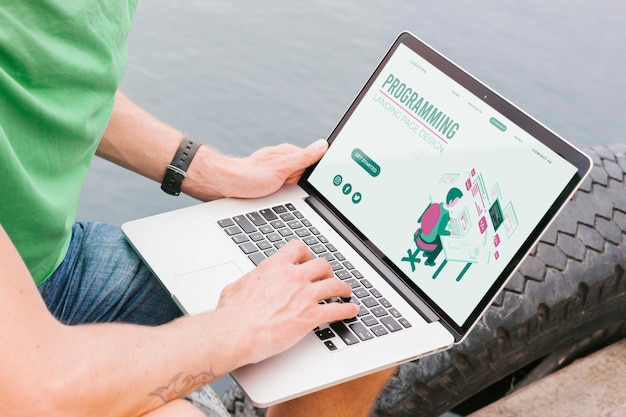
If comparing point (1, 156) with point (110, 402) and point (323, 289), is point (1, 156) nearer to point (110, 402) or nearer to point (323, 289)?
point (110, 402)

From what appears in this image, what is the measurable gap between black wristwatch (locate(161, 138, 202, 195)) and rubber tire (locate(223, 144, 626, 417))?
0.42 metres

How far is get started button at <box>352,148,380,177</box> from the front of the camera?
1304mm

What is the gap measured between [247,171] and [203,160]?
86mm

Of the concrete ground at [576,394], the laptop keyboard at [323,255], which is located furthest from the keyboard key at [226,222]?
the concrete ground at [576,394]

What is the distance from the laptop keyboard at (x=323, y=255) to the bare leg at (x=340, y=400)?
0.33ft

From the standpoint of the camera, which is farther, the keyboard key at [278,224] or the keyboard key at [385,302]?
the keyboard key at [278,224]

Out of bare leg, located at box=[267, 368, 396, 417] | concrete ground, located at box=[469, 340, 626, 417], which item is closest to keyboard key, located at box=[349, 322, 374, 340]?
bare leg, located at box=[267, 368, 396, 417]

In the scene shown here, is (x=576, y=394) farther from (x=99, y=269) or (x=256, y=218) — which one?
(x=99, y=269)

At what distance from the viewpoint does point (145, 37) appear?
248cm

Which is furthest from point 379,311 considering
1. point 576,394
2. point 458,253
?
point 576,394

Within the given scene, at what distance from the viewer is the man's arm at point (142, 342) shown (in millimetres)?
826

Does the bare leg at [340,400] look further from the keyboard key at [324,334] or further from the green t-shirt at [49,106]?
the green t-shirt at [49,106]

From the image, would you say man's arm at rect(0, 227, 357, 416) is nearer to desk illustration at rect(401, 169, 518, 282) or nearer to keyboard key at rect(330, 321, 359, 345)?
keyboard key at rect(330, 321, 359, 345)

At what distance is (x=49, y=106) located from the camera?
3.48 ft
